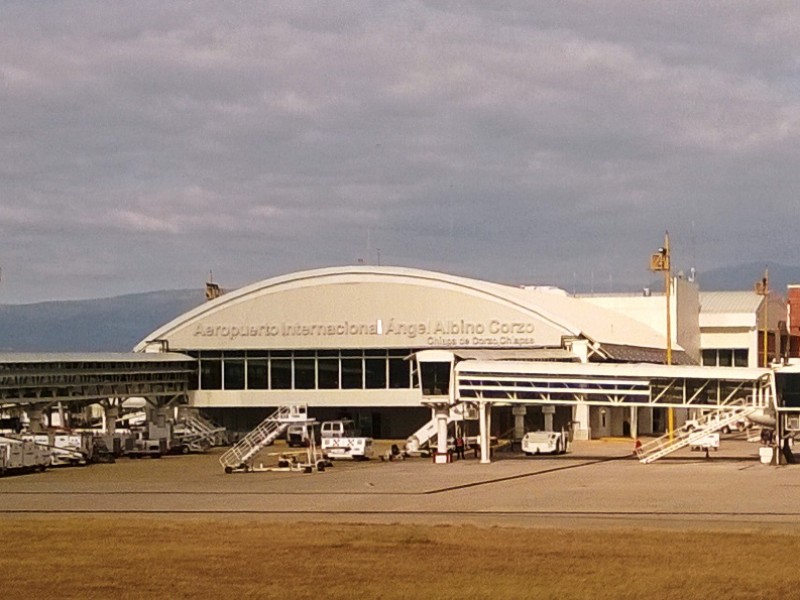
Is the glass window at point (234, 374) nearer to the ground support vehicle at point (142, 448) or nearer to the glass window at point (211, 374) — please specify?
the glass window at point (211, 374)

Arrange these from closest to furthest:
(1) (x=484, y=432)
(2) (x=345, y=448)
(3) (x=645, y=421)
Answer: (1) (x=484, y=432)
(2) (x=345, y=448)
(3) (x=645, y=421)

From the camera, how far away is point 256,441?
290 feet

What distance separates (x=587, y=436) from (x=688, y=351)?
90.4 ft

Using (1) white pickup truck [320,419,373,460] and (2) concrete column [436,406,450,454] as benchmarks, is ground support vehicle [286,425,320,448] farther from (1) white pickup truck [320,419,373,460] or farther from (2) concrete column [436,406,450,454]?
(2) concrete column [436,406,450,454]

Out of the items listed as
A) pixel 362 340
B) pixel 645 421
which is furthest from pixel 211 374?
pixel 645 421

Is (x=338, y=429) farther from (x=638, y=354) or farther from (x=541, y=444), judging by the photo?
(x=638, y=354)

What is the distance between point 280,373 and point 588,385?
3741cm

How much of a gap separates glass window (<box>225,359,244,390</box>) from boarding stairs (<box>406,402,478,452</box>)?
2456 centimetres

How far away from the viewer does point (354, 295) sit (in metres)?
117

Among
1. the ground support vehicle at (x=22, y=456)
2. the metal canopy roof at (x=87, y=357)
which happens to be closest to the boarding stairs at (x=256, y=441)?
the ground support vehicle at (x=22, y=456)

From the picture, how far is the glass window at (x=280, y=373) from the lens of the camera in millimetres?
117938

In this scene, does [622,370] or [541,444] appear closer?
[622,370]

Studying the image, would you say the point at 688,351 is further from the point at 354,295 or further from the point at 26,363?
the point at 26,363

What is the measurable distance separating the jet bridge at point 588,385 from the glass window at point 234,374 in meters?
31.6
